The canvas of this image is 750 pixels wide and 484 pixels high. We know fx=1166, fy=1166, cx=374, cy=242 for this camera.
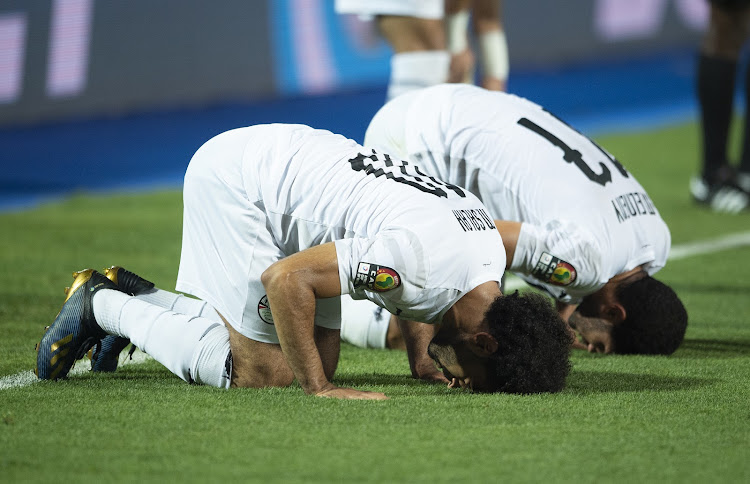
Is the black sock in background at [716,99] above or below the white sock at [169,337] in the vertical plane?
below

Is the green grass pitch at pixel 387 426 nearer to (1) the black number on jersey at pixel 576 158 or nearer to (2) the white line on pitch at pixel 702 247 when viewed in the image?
(1) the black number on jersey at pixel 576 158

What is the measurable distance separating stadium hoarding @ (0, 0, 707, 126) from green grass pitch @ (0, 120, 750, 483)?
4.82 m

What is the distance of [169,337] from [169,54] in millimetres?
7163

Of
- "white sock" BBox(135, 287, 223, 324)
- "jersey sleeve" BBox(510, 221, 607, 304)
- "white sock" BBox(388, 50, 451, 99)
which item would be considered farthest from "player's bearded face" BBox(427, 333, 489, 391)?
"white sock" BBox(388, 50, 451, 99)

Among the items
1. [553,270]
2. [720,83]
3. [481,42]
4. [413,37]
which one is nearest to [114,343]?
[553,270]

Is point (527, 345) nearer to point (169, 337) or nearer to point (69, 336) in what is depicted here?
point (169, 337)

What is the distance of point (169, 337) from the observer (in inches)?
138

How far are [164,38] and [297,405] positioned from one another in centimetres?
754

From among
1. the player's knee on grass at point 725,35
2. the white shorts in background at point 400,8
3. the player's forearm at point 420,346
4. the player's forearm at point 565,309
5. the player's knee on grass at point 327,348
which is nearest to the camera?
the player's knee on grass at point 327,348

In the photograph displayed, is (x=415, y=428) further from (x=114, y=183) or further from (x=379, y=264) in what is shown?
(x=114, y=183)

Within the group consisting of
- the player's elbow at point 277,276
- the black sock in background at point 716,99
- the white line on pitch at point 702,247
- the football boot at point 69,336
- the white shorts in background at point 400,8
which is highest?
the white shorts in background at point 400,8

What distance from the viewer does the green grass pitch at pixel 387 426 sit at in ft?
8.43

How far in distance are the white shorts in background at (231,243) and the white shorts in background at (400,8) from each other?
87.8 inches

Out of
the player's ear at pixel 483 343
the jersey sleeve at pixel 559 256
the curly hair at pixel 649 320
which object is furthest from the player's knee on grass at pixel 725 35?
the player's ear at pixel 483 343
